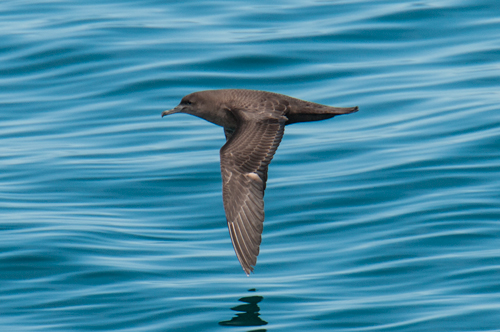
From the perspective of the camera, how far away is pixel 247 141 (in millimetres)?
6980

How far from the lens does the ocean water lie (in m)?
6.88

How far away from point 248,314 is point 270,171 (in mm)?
2920

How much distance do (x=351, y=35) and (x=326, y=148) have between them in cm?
346

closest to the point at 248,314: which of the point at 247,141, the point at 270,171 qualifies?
the point at 247,141

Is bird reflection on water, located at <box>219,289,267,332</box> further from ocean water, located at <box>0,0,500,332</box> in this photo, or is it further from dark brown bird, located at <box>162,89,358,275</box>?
dark brown bird, located at <box>162,89,358,275</box>

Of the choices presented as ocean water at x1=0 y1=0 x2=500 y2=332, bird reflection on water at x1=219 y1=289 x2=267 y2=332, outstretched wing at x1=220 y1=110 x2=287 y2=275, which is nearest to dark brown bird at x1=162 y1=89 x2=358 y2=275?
outstretched wing at x1=220 y1=110 x2=287 y2=275

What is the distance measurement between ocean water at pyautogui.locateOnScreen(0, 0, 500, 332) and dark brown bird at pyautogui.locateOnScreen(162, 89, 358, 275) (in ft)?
2.18

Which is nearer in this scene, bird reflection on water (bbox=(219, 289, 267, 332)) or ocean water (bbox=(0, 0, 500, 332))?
bird reflection on water (bbox=(219, 289, 267, 332))

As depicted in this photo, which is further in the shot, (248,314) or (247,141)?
(247,141)

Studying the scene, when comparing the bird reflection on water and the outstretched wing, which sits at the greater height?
the outstretched wing

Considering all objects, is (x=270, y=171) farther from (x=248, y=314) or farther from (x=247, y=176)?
(x=248, y=314)

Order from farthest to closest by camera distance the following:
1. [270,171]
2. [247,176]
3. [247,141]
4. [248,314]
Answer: [270,171]
[247,141]
[247,176]
[248,314]

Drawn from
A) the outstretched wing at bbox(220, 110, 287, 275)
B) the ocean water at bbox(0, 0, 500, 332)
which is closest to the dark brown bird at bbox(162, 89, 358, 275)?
the outstretched wing at bbox(220, 110, 287, 275)

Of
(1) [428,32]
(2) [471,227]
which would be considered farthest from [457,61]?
(2) [471,227]
